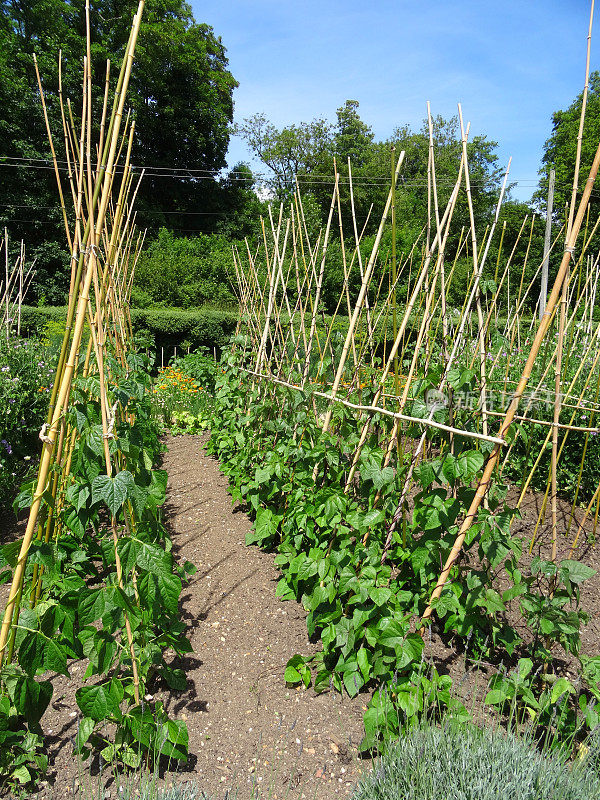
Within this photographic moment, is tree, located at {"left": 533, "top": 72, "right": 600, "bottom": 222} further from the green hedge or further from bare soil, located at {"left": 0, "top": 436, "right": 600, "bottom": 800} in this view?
bare soil, located at {"left": 0, "top": 436, "right": 600, "bottom": 800}

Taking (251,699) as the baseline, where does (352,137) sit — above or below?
above

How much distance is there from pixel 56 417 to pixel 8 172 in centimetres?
2126

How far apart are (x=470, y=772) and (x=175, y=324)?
12163 millimetres

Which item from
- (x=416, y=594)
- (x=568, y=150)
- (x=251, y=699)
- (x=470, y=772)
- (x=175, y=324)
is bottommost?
(x=251, y=699)

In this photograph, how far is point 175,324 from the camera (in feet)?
41.3

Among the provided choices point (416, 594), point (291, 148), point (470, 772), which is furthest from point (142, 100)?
point (470, 772)

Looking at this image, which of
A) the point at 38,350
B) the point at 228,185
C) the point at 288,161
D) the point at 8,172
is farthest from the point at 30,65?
the point at 38,350

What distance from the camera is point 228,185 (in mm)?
24094

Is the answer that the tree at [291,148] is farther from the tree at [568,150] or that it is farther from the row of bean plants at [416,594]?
the row of bean plants at [416,594]

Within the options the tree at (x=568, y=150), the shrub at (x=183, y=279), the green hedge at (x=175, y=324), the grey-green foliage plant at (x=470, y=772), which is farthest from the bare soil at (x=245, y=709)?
the tree at (x=568, y=150)

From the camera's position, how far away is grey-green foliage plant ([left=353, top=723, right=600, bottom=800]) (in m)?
1.44

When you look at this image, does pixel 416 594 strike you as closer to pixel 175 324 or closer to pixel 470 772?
pixel 470 772

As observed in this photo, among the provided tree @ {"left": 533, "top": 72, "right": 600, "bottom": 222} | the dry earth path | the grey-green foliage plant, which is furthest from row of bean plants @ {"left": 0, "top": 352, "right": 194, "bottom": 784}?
tree @ {"left": 533, "top": 72, "right": 600, "bottom": 222}

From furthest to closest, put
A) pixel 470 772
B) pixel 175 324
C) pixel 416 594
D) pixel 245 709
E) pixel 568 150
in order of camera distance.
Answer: pixel 568 150
pixel 175 324
pixel 416 594
pixel 245 709
pixel 470 772
